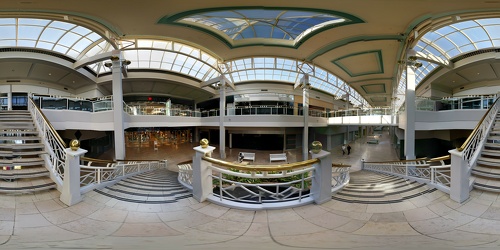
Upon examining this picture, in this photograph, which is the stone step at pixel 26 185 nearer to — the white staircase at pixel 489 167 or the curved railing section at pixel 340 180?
the curved railing section at pixel 340 180

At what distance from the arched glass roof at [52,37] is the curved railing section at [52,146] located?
6.36m

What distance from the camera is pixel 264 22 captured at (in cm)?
1081

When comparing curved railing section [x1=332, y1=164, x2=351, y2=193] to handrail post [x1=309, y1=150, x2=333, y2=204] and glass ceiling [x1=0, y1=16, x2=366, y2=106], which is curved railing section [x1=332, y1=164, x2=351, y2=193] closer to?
handrail post [x1=309, y1=150, x2=333, y2=204]

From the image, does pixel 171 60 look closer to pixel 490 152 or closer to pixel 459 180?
pixel 459 180

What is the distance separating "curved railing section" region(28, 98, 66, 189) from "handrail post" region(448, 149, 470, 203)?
8.19 m

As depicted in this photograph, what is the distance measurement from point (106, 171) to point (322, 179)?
6.00 m

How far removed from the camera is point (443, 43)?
1348 cm

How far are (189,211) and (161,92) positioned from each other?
21711mm

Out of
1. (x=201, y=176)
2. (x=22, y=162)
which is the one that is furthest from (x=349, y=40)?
(x=22, y=162)

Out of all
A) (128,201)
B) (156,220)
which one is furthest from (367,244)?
(128,201)

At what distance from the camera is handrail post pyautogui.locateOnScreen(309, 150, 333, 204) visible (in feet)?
13.2

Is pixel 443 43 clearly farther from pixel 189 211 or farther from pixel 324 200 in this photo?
pixel 189 211

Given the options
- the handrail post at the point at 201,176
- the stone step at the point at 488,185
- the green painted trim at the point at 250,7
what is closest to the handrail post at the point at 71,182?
the handrail post at the point at 201,176

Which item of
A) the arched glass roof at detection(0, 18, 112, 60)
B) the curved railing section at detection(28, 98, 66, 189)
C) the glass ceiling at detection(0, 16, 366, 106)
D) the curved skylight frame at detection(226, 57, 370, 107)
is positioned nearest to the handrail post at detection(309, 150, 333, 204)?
the curved railing section at detection(28, 98, 66, 189)
